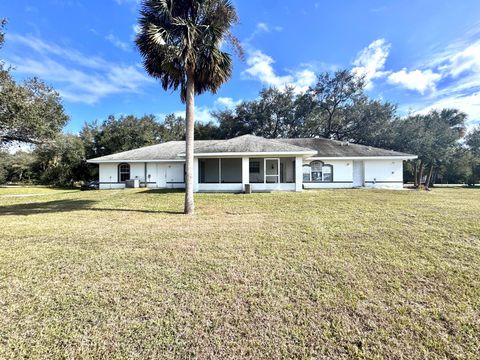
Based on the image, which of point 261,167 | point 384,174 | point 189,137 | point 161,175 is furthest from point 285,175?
point 189,137

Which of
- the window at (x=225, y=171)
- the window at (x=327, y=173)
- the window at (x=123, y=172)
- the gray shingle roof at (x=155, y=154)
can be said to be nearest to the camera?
the window at (x=225, y=171)

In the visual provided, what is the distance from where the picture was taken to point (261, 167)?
1881 cm

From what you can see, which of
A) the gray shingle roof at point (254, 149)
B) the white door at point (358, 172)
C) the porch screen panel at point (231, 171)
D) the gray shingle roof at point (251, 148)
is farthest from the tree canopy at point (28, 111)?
the white door at point (358, 172)

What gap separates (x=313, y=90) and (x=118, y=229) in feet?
107

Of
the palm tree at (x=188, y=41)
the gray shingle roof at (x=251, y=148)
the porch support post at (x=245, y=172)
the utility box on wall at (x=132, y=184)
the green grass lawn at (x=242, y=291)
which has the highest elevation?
the palm tree at (x=188, y=41)

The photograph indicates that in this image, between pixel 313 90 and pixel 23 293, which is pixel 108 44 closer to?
pixel 23 293

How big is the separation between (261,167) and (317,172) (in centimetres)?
505

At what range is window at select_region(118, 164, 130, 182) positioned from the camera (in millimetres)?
21719

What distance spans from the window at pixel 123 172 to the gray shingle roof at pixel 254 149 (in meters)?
0.89

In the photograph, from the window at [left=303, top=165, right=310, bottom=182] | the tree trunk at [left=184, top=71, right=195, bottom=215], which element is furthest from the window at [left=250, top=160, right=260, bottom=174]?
the tree trunk at [left=184, top=71, right=195, bottom=215]

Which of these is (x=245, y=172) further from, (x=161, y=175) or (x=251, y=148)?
(x=161, y=175)

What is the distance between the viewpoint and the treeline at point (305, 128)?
28.5 metres

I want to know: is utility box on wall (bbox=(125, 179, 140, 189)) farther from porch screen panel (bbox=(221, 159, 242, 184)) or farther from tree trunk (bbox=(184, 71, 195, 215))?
tree trunk (bbox=(184, 71, 195, 215))

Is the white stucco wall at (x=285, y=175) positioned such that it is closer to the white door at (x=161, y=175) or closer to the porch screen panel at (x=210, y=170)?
the white door at (x=161, y=175)
